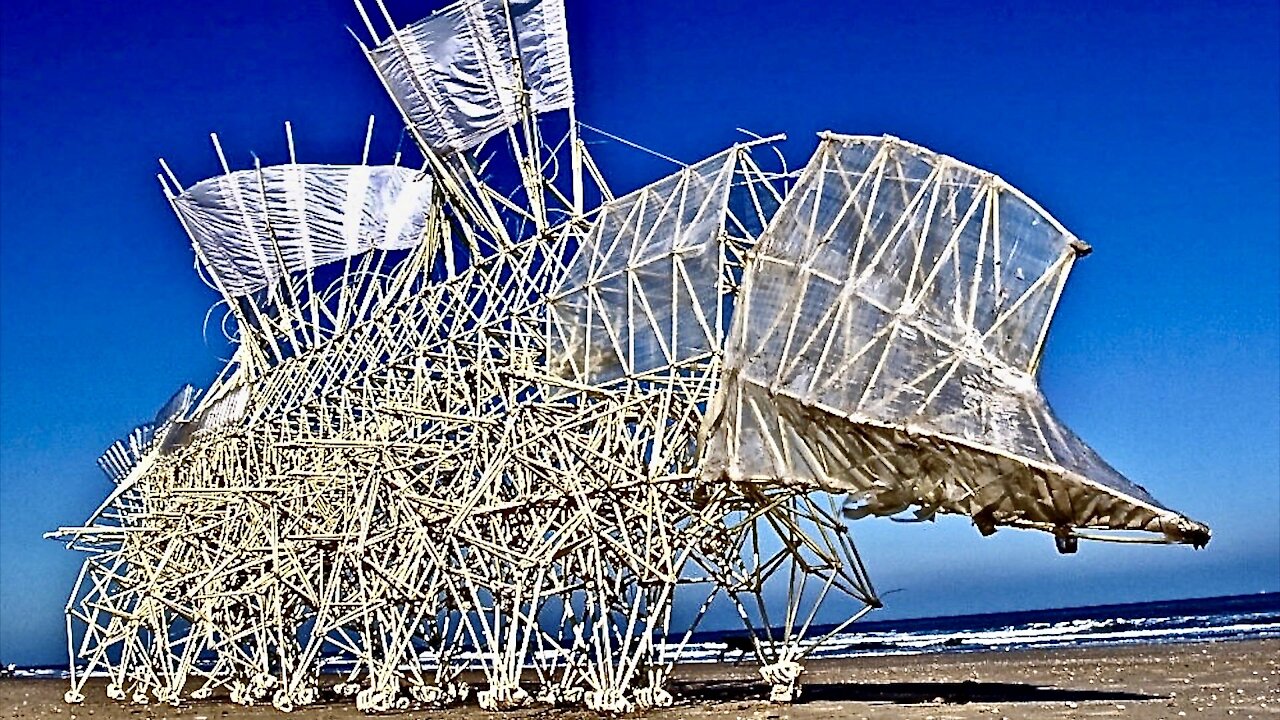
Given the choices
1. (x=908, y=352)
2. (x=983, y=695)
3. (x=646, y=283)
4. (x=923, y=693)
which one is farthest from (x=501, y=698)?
(x=908, y=352)

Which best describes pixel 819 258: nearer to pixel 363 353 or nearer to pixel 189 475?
pixel 363 353

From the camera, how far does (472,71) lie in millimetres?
23500

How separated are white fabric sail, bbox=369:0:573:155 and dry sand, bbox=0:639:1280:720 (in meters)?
9.37

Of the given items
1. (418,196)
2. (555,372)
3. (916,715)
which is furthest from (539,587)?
(418,196)

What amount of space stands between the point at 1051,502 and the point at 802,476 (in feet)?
9.34

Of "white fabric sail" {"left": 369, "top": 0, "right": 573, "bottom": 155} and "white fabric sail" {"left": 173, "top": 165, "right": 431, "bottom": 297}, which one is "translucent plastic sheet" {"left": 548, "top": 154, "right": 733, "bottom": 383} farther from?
"white fabric sail" {"left": 173, "top": 165, "right": 431, "bottom": 297}

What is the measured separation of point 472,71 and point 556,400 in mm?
6054

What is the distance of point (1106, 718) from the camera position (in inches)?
677

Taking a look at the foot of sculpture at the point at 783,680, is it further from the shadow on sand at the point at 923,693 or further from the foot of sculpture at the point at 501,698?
the foot of sculpture at the point at 501,698

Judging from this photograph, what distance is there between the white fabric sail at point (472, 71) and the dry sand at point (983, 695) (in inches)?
369

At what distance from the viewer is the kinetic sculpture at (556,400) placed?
53.2 ft

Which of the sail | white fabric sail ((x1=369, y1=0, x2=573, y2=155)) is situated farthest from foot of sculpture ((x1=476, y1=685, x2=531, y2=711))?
white fabric sail ((x1=369, y1=0, x2=573, y2=155))

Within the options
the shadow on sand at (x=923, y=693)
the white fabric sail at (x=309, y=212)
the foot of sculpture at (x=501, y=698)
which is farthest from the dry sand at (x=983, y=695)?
the white fabric sail at (x=309, y=212)

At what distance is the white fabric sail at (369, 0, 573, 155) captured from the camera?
23.4 metres
